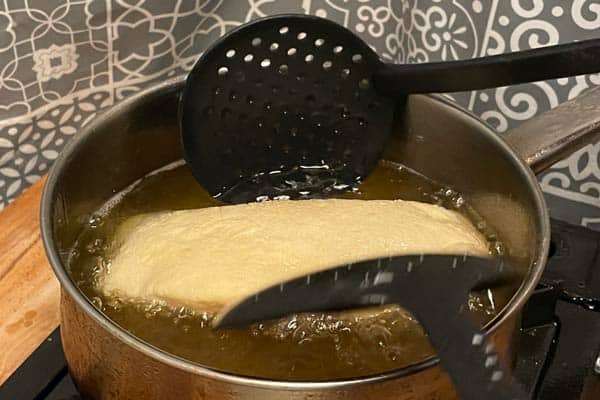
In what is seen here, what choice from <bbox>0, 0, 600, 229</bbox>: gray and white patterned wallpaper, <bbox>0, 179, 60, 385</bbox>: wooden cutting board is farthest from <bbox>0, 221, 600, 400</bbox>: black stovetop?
<bbox>0, 0, 600, 229</bbox>: gray and white patterned wallpaper

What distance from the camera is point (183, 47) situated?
3.12 ft

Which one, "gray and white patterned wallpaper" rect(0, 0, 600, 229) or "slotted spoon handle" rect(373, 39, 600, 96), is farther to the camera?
"gray and white patterned wallpaper" rect(0, 0, 600, 229)

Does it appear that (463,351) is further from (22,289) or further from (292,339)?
(22,289)

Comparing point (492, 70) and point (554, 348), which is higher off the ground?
point (492, 70)

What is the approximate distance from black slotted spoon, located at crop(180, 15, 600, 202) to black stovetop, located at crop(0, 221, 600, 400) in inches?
7.5

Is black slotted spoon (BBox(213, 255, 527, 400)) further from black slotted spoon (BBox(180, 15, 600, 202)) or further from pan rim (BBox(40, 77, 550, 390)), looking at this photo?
black slotted spoon (BBox(180, 15, 600, 202))

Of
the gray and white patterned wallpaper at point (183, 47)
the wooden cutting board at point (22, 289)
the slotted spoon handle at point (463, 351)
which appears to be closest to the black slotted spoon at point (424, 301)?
the slotted spoon handle at point (463, 351)

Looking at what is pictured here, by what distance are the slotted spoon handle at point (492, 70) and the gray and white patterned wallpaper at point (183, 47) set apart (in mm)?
175

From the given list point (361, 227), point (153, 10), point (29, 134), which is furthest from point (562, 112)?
point (29, 134)

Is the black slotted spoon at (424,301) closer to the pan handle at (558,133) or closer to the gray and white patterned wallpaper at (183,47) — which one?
the pan handle at (558,133)

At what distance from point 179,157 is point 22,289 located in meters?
0.19

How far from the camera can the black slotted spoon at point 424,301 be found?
46 cm

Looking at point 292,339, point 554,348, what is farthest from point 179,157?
point 554,348

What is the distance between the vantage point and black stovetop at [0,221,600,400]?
0.67 m
